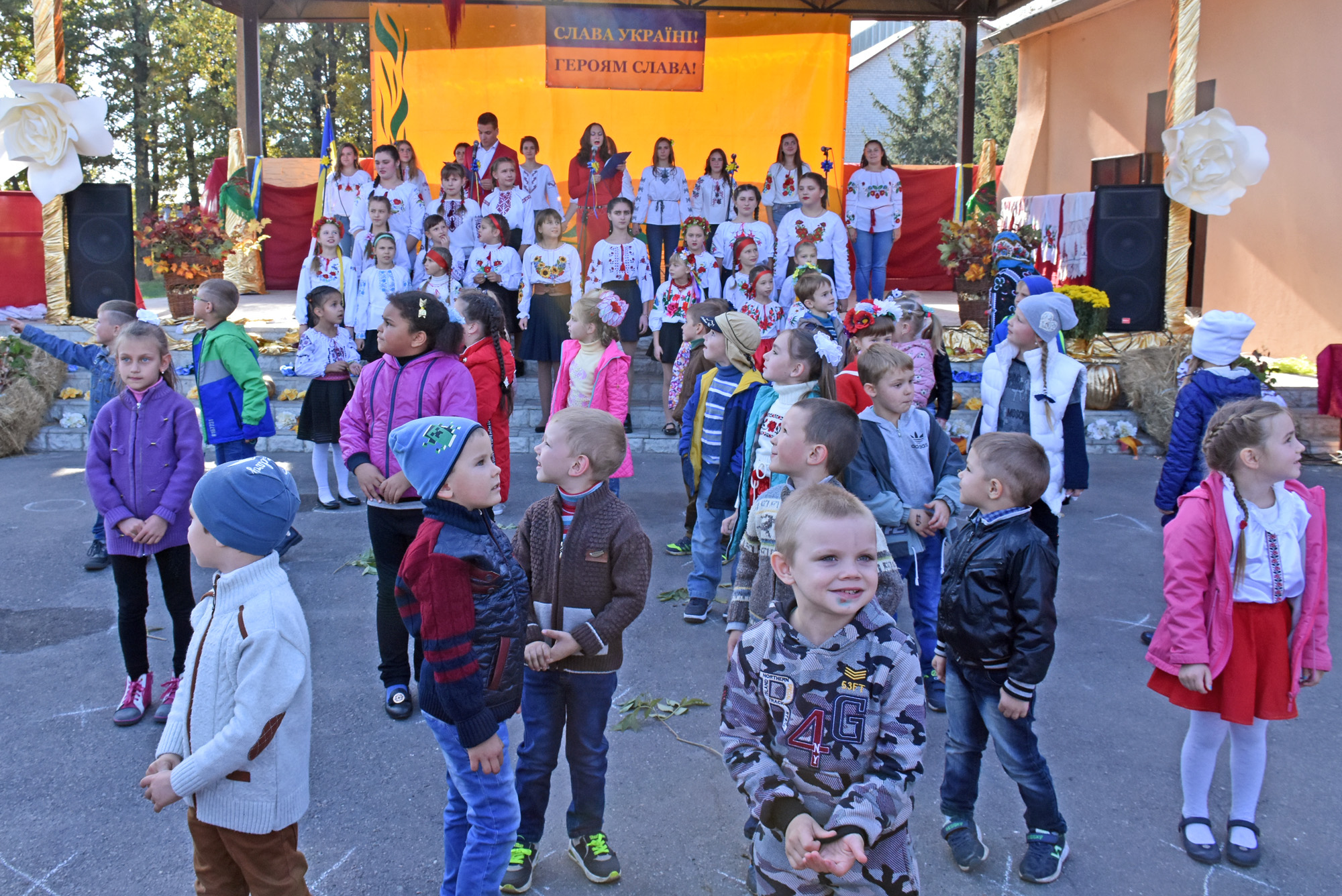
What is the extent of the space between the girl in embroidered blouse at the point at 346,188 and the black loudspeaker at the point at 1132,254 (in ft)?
25.1

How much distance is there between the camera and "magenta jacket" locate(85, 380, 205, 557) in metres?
3.85

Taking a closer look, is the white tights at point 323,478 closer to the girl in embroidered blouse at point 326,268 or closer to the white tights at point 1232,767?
the girl in embroidered blouse at point 326,268

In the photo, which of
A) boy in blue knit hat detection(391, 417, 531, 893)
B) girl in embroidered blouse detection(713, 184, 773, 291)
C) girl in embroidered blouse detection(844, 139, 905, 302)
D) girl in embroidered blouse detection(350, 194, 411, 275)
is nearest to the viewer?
boy in blue knit hat detection(391, 417, 531, 893)

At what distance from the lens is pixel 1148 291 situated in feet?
35.2

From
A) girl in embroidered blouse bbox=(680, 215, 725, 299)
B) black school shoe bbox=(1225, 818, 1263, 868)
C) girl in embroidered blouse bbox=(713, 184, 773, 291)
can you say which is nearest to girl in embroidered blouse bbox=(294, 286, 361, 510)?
girl in embroidered blouse bbox=(680, 215, 725, 299)

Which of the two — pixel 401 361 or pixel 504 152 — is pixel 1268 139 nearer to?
pixel 504 152

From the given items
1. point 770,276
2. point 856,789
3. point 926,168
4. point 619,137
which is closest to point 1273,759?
point 856,789

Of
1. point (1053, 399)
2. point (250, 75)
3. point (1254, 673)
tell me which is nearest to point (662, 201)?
point (1053, 399)

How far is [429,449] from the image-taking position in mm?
2480

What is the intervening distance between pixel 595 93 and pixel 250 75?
5.33 metres

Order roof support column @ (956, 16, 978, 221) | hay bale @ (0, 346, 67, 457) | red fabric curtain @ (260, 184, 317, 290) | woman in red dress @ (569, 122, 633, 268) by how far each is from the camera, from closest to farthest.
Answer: hay bale @ (0, 346, 67, 457) < woman in red dress @ (569, 122, 633, 268) < roof support column @ (956, 16, 978, 221) < red fabric curtain @ (260, 184, 317, 290)

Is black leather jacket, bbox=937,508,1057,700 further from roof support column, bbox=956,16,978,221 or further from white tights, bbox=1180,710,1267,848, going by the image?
roof support column, bbox=956,16,978,221

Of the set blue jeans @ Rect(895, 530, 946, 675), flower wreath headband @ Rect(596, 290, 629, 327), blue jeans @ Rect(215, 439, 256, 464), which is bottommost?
blue jeans @ Rect(895, 530, 946, 675)

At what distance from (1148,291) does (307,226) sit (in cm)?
1395
